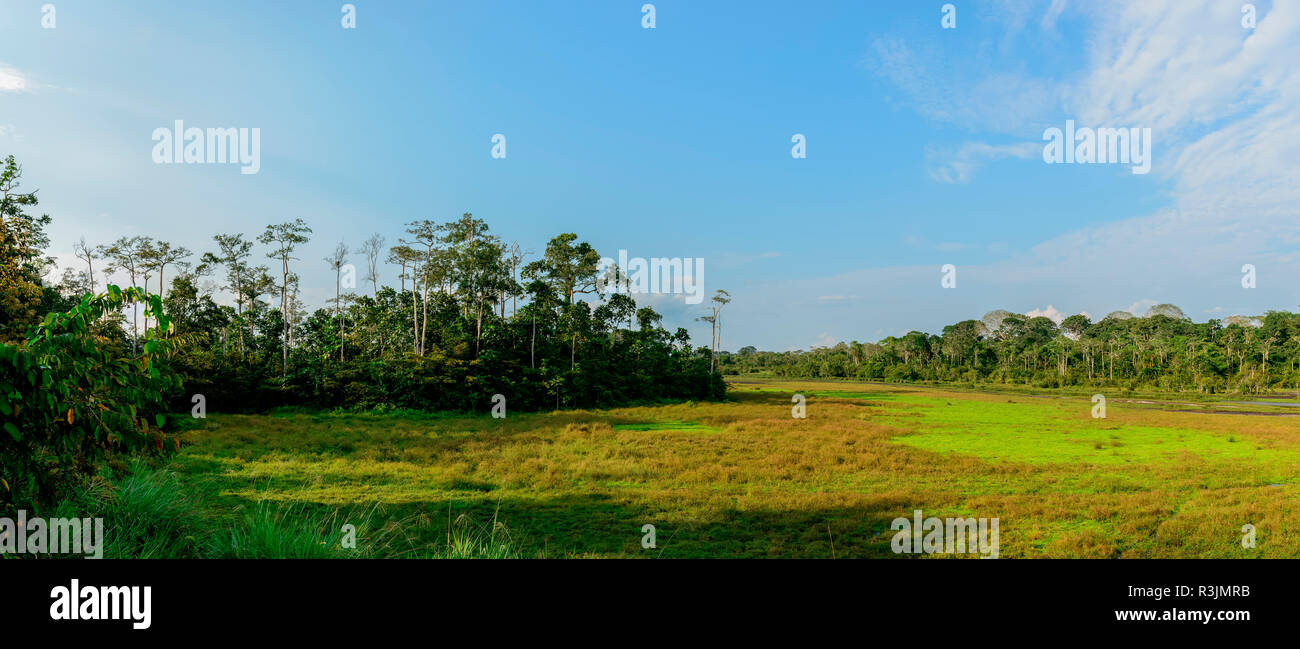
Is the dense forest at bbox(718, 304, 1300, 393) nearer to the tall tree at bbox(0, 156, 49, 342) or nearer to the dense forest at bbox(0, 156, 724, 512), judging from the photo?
the dense forest at bbox(0, 156, 724, 512)

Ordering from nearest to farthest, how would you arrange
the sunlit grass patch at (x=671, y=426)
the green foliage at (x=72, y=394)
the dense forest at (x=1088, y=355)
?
the green foliage at (x=72, y=394)
the sunlit grass patch at (x=671, y=426)
the dense forest at (x=1088, y=355)

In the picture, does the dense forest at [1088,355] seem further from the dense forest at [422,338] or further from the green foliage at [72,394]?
the green foliage at [72,394]

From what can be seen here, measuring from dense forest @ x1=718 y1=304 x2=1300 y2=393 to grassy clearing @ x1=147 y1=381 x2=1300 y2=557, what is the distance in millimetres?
29889

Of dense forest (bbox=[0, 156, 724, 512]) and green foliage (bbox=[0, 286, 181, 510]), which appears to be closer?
green foliage (bbox=[0, 286, 181, 510])

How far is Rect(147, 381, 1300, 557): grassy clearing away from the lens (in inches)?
272

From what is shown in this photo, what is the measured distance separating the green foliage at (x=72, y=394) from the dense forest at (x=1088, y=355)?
43644 millimetres

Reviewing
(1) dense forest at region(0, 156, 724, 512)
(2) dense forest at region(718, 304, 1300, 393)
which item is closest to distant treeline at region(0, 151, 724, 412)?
(1) dense forest at region(0, 156, 724, 512)

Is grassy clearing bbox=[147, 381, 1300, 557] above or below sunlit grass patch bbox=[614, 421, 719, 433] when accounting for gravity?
above

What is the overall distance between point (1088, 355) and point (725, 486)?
196 feet

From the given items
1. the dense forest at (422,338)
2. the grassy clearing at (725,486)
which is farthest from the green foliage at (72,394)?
the dense forest at (422,338)

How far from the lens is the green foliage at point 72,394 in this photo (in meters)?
2.50

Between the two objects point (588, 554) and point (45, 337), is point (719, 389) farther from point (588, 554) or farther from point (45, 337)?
point (45, 337)
